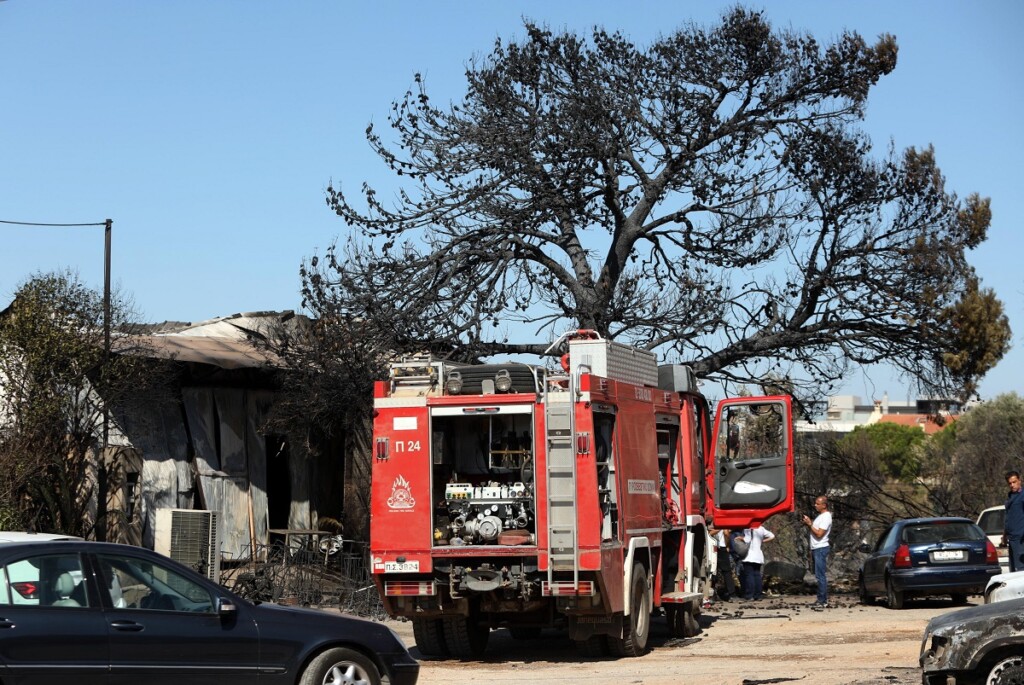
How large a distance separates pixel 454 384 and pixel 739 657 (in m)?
4.24

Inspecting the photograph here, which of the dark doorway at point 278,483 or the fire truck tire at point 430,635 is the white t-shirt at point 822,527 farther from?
the dark doorway at point 278,483

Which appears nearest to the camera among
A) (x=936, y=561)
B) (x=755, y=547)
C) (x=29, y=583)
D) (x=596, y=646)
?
(x=29, y=583)

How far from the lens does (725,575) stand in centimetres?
2422

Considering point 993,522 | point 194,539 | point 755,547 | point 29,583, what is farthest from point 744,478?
point 29,583

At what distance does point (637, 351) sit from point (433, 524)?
11.5 feet

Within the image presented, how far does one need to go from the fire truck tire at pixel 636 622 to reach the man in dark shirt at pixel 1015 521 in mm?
5343

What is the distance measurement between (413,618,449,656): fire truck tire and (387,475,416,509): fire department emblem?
4.79ft

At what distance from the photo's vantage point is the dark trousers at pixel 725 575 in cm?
2411

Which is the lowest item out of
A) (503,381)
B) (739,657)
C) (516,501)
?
(739,657)

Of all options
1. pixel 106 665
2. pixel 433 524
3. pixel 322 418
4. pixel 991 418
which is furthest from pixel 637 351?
pixel 991 418

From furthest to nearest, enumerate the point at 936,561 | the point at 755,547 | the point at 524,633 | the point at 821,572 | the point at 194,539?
the point at 755,547
the point at 194,539
the point at 821,572
the point at 936,561
the point at 524,633

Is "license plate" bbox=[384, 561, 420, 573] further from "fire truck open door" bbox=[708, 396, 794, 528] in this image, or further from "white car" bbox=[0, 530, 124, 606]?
"fire truck open door" bbox=[708, 396, 794, 528]

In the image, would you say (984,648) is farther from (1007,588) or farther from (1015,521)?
(1015,521)

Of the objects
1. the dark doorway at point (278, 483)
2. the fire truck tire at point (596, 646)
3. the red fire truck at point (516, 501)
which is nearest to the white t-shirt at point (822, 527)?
the red fire truck at point (516, 501)
